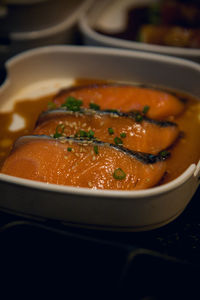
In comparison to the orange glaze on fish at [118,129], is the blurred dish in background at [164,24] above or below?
above

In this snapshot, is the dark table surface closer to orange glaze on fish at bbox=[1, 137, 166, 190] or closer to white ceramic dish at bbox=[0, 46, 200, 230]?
white ceramic dish at bbox=[0, 46, 200, 230]

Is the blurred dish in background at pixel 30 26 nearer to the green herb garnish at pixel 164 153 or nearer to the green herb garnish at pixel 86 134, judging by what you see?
the green herb garnish at pixel 86 134

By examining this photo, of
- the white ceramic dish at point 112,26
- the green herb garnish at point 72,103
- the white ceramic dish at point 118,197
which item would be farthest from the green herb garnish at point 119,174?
the white ceramic dish at point 112,26

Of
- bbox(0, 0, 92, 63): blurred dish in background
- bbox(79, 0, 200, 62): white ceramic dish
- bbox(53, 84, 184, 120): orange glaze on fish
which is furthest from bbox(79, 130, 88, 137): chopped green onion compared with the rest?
bbox(0, 0, 92, 63): blurred dish in background

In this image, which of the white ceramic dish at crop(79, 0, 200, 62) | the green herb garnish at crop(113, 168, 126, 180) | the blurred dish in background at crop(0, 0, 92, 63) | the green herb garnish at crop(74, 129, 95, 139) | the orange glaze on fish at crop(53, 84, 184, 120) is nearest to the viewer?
the green herb garnish at crop(113, 168, 126, 180)

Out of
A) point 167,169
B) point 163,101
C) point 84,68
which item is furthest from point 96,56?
point 167,169

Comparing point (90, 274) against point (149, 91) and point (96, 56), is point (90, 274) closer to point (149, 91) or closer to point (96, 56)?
point (149, 91)
